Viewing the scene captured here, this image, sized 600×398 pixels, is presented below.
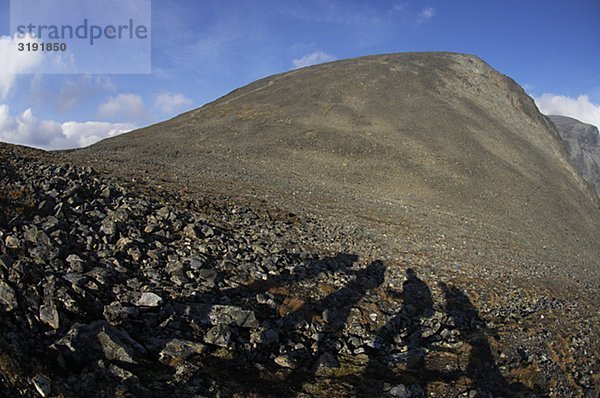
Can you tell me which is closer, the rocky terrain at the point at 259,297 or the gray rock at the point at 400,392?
the rocky terrain at the point at 259,297

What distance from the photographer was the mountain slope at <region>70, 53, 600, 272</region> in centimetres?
2305

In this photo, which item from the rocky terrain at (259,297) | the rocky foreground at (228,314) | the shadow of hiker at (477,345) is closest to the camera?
the rocky foreground at (228,314)

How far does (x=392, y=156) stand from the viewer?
118 feet

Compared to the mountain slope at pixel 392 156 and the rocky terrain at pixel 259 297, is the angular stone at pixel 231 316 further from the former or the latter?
the mountain slope at pixel 392 156

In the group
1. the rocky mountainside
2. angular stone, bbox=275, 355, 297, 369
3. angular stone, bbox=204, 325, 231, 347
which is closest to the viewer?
angular stone, bbox=204, 325, 231, 347

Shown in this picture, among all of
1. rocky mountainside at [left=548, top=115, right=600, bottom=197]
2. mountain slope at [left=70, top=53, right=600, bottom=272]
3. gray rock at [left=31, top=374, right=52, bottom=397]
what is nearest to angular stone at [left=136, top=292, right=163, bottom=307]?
gray rock at [left=31, top=374, right=52, bottom=397]

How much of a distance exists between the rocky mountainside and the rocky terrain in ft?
478

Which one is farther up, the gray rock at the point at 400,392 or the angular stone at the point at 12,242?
the angular stone at the point at 12,242

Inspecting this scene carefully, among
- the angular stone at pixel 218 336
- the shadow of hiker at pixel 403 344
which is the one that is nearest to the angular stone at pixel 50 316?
the angular stone at pixel 218 336

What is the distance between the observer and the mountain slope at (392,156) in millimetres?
23047

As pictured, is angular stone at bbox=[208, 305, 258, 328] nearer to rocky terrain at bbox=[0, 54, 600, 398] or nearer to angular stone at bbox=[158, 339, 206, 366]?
rocky terrain at bbox=[0, 54, 600, 398]

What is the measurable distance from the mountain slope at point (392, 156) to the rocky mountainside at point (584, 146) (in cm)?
9700

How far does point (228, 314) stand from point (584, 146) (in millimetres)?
179534

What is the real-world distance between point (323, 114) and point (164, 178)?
94.2 feet
